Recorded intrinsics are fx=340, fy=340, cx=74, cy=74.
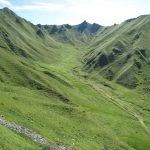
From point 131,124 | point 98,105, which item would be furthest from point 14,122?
point 98,105

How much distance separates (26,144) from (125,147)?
37069mm

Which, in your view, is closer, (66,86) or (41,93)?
(41,93)

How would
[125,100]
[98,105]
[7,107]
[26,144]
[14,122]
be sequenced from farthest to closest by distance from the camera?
[125,100], [98,105], [7,107], [14,122], [26,144]

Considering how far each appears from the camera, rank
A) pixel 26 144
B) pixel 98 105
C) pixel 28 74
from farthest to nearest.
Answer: pixel 98 105
pixel 28 74
pixel 26 144

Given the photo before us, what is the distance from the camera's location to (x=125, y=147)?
83688 mm

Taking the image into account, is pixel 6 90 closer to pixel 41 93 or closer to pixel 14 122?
pixel 41 93

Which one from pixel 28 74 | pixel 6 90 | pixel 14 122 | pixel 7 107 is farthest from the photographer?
pixel 28 74

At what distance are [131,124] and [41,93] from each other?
111 feet

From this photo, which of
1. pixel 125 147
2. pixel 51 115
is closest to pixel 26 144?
pixel 51 115

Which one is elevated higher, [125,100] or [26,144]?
[26,144]

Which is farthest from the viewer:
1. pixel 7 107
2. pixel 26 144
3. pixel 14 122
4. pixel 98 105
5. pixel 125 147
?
pixel 98 105

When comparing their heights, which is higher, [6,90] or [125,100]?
[6,90]

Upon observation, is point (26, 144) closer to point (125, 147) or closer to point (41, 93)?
point (125, 147)

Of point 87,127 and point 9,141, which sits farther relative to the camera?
point 87,127
